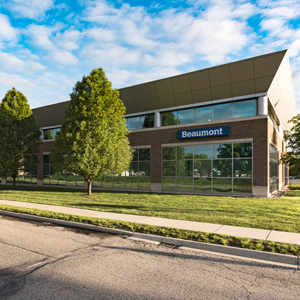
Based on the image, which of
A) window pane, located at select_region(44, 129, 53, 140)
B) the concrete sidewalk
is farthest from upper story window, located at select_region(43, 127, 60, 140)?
the concrete sidewalk

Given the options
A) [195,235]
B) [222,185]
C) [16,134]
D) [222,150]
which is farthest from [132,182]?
[195,235]

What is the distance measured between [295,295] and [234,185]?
15.8 metres

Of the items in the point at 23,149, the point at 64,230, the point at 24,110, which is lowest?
the point at 64,230

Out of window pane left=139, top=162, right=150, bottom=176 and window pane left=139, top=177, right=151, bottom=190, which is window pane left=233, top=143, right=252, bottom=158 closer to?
window pane left=139, top=162, right=150, bottom=176

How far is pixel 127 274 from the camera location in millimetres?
5297

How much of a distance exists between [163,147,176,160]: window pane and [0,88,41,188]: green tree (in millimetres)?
14791

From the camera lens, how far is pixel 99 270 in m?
5.50

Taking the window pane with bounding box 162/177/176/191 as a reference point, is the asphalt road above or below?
below

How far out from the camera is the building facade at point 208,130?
62.1 ft

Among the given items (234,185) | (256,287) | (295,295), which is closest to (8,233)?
(256,287)

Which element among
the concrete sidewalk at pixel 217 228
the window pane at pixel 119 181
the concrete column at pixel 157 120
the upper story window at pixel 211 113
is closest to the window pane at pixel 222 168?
the upper story window at pixel 211 113

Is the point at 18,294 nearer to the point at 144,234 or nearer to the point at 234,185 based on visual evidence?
the point at 144,234

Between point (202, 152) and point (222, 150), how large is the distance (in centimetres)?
166

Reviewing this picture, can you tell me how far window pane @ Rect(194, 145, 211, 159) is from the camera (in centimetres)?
2094
